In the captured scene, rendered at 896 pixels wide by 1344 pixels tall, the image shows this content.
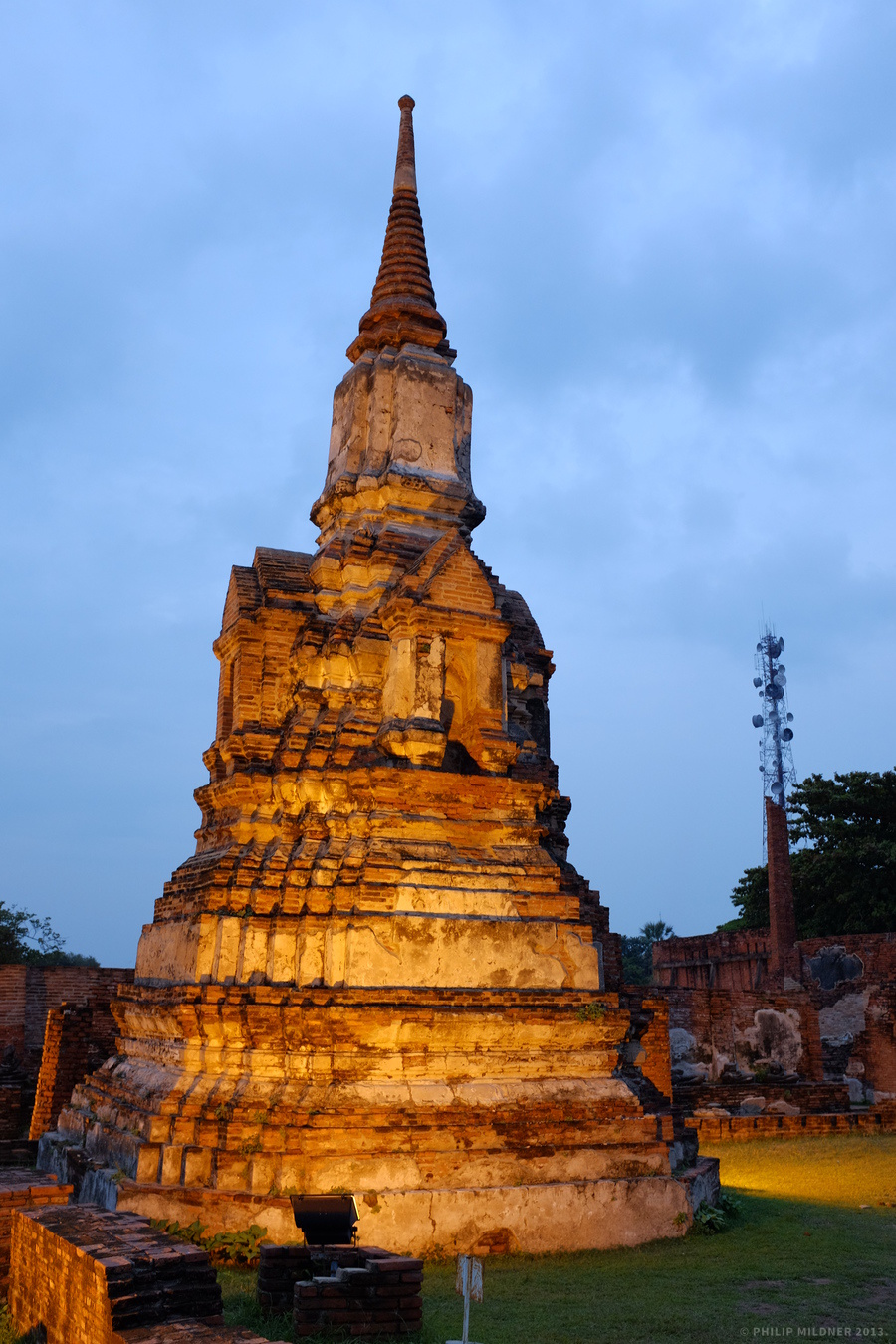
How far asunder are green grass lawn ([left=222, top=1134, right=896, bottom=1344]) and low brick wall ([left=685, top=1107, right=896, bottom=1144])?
18.6 ft

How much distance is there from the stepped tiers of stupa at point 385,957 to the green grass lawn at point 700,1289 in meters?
0.59

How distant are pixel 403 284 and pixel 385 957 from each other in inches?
341

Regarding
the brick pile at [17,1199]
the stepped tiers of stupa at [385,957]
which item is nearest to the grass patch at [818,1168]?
the stepped tiers of stupa at [385,957]

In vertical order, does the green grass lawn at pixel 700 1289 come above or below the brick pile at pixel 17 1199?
below

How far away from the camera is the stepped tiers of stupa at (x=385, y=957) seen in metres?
8.86

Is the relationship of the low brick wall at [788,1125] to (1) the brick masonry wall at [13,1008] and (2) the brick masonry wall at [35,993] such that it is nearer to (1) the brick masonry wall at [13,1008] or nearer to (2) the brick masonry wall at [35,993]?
(2) the brick masonry wall at [35,993]

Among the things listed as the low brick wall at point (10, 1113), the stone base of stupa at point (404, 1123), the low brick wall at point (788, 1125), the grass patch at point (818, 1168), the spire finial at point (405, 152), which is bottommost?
the grass patch at point (818, 1168)

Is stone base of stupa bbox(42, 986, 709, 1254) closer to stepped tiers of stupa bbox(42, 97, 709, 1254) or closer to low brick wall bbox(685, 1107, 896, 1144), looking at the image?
stepped tiers of stupa bbox(42, 97, 709, 1254)

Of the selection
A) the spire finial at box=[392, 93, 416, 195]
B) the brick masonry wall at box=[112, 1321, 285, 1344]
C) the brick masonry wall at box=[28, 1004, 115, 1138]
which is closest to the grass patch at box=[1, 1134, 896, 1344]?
the brick masonry wall at box=[112, 1321, 285, 1344]

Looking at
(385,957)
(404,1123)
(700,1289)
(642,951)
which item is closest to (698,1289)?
(700,1289)

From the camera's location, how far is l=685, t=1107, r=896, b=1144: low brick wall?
1693 cm

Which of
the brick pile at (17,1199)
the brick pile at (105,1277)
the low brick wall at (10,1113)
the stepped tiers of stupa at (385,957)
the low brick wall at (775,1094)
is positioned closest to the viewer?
the brick pile at (105,1277)

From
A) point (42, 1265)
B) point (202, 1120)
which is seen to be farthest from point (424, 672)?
point (42, 1265)

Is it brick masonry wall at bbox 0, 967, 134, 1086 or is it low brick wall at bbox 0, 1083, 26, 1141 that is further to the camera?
brick masonry wall at bbox 0, 967, 134, 1086
